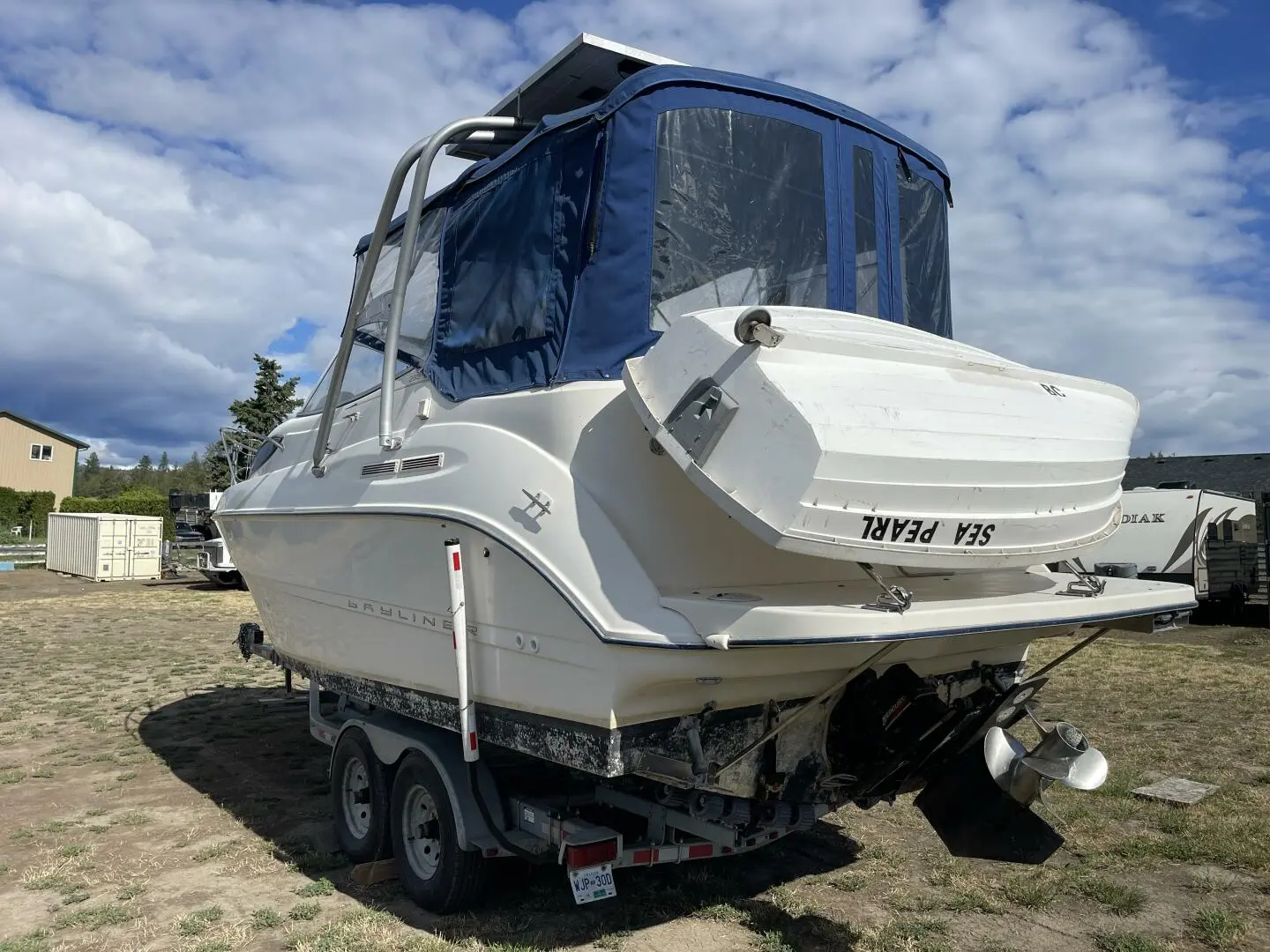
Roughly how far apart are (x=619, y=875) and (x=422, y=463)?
2.35 metres

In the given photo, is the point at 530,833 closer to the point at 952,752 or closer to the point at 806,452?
the point at 952,752

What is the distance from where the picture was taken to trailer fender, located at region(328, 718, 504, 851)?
4176 millimetres

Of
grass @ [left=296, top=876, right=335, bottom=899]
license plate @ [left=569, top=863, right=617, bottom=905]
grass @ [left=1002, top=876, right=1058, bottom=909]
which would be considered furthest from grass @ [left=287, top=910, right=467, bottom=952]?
grass @ [left=1002, top=876, right=1058, bottom=909]

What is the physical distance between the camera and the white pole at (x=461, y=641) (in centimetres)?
384

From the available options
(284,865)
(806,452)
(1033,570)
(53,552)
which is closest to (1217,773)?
(1033,570)

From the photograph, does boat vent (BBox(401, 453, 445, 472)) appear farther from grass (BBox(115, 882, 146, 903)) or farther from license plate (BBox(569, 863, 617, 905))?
grass (BBox(115, 882, 146, 903))

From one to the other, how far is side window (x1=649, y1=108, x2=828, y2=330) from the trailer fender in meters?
2.11

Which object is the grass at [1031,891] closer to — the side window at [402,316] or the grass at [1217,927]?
the grass at [1217,927]

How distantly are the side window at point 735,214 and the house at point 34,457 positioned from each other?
49196mm

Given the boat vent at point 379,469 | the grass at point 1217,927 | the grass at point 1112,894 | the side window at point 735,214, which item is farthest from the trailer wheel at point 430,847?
the grass at point 1217,927

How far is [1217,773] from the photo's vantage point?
6738 millimetres

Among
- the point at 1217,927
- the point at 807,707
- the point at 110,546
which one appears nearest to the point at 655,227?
the point at 807,707

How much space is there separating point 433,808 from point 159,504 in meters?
35.9

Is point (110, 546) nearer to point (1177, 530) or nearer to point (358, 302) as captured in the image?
point (358, 302)
